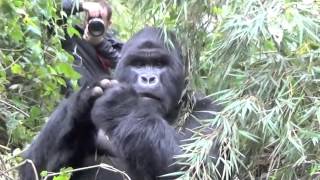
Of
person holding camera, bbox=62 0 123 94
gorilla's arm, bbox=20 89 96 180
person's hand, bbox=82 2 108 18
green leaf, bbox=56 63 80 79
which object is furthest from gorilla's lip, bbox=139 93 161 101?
person's hand, bbox=82 2 108 18

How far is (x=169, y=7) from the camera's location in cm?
332

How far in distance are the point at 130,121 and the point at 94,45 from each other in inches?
58.8

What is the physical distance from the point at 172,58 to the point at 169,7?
0.33 meters

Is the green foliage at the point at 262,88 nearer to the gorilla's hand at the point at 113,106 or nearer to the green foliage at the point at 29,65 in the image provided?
the gorilla's hand at the point at 113,106

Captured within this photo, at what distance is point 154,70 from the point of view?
3.58 metres

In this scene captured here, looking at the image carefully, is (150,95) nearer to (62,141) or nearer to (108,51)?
(62,141)

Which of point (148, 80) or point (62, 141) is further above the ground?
point (148, 80)

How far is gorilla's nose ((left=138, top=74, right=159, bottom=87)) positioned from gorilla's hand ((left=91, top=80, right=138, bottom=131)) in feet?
0.29

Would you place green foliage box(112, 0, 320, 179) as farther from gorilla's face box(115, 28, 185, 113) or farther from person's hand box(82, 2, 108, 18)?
person's hand box(82, 2, 108, 18)

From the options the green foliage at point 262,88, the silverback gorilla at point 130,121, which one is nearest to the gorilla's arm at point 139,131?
the silverback gorilla at point 130,121

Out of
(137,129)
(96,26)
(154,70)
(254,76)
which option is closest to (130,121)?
(137,129)

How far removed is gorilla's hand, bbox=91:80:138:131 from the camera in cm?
340

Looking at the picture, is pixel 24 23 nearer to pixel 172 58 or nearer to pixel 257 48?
pixel 172 58

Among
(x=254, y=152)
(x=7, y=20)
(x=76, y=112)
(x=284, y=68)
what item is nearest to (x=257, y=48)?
(x=284, y=68)
